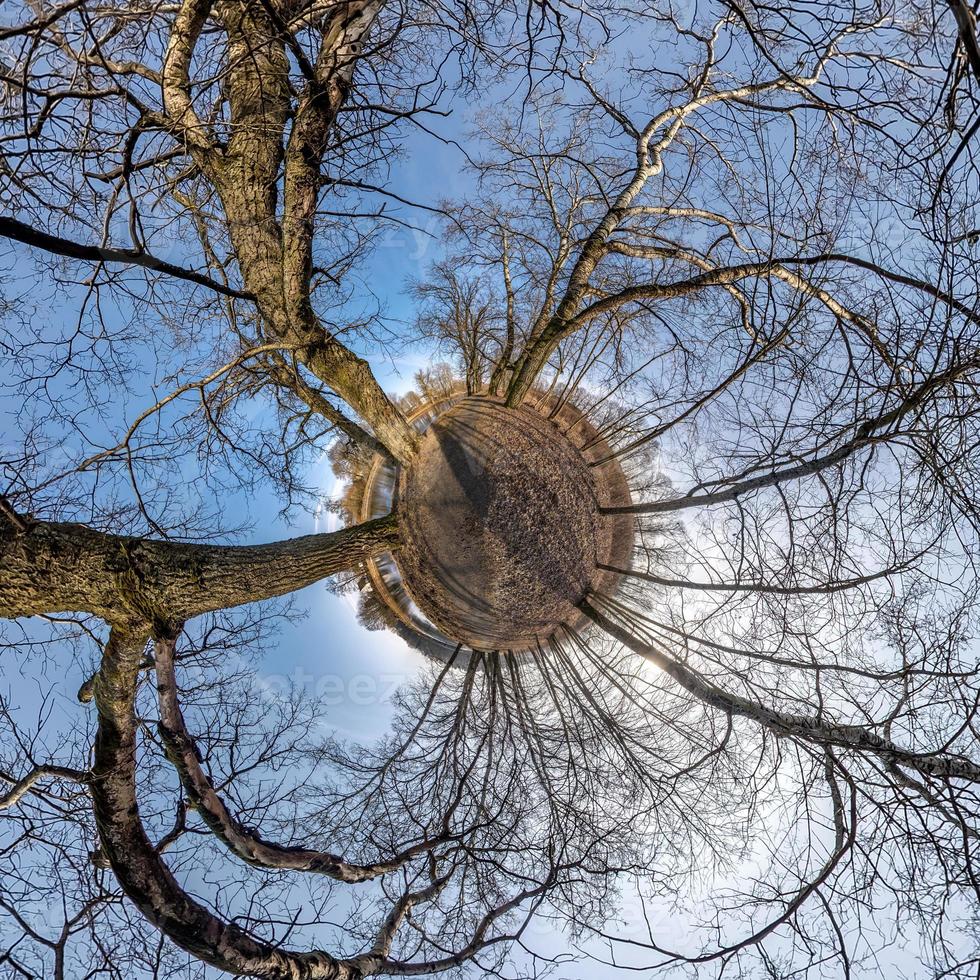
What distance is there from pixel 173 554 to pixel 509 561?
271cm

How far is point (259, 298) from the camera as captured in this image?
571 cm

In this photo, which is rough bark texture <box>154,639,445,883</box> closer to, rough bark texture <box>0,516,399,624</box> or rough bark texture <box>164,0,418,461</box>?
rough bark texture <box>0,516,399,624</box>

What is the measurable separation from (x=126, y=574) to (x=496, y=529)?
2.90m

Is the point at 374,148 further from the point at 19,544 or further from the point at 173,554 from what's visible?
the point at 19,544

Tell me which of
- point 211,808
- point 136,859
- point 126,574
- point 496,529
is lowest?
point 136,859

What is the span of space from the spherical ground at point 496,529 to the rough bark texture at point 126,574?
1.30 m

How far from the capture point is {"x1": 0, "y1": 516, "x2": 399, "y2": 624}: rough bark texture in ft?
15.4

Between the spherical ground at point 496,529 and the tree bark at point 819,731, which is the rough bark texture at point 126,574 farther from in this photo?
the tree bark at point 819,731

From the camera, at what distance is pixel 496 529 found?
5.96m

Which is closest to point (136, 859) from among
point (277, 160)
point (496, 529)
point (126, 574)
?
point (126, 574)

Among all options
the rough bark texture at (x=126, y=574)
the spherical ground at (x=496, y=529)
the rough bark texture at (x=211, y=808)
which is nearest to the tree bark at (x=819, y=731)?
the spherical ground at (x=496, y=529)

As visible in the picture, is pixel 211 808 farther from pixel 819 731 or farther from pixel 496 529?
pixel 819 731

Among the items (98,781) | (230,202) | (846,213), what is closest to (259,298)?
(230,202)

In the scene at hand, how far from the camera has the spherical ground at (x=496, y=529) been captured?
6.01 meters
